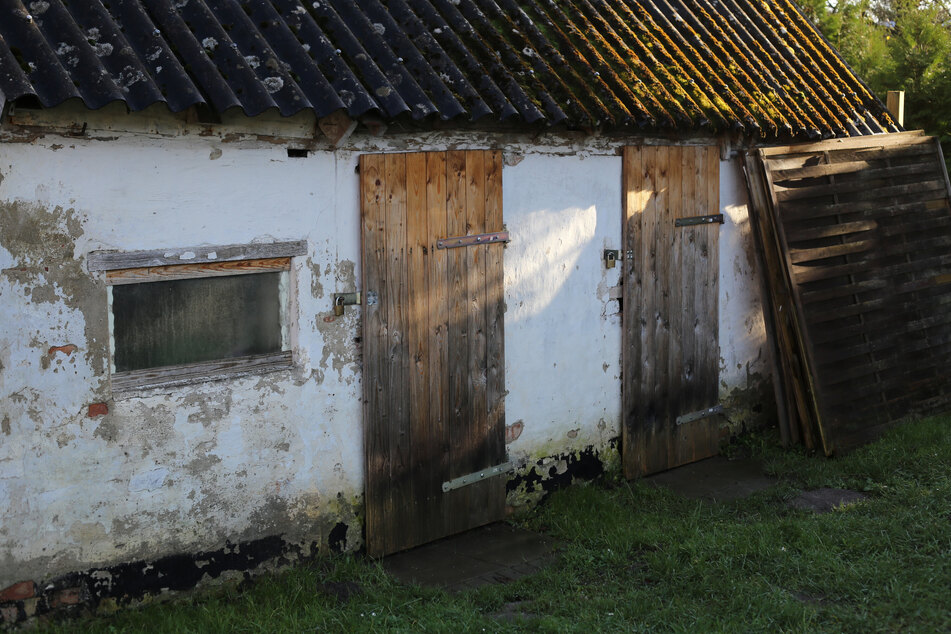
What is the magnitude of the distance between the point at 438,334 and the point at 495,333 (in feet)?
1.72

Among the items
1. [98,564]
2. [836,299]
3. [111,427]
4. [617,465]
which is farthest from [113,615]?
[836,299]

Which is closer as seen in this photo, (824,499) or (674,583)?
(674,583)

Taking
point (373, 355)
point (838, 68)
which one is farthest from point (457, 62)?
point (838, 68)

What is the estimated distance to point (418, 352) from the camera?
20.9 feet

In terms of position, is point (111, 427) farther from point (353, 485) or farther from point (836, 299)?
point (836, 299)

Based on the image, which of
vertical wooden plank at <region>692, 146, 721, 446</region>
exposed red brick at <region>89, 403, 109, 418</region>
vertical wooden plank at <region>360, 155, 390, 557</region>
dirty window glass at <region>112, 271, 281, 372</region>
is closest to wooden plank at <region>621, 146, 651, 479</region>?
vertical wooden plank at <region>692, 146, 721, 446</region>

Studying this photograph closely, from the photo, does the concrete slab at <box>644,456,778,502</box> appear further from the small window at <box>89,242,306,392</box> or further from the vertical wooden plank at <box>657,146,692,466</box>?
the small window at <box>89,242,306,392</box>

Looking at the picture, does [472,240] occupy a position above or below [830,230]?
below

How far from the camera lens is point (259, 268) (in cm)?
Result: 561

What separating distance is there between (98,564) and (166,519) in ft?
1.32

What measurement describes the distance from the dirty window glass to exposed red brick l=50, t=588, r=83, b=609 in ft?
3.74

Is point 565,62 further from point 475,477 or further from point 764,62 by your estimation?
point 475,477

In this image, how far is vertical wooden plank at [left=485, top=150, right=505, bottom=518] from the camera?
669 centimetres

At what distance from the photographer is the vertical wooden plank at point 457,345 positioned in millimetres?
6453
